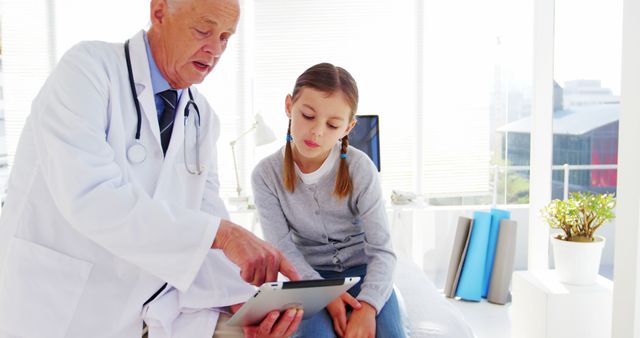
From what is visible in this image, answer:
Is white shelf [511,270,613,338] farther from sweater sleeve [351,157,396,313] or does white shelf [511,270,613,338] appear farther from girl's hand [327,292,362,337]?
girl's hand [327,292,362,337]

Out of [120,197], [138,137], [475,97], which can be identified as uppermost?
[475,97]

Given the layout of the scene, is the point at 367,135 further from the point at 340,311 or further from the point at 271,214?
the point at 340,311

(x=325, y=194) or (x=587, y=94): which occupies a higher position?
(x=587, y=94)

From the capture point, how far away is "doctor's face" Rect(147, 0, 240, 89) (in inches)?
45.5

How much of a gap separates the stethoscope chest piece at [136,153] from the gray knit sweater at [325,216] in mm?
506

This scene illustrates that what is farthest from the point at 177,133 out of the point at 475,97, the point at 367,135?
the point at 475,97

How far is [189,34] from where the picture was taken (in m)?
1.17

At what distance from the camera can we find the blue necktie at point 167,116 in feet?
4.01

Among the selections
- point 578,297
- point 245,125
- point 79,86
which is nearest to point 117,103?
point 79,86

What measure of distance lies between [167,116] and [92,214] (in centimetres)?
37

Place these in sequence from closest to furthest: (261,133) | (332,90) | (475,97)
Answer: (332,90), (261,133), (475,97)

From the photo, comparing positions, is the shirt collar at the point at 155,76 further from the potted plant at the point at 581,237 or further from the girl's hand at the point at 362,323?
the potted plant at the point at 581,237

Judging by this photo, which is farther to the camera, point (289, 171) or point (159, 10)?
point (289, 171)

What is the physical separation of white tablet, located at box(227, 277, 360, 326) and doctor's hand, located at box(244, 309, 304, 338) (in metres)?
0.01
